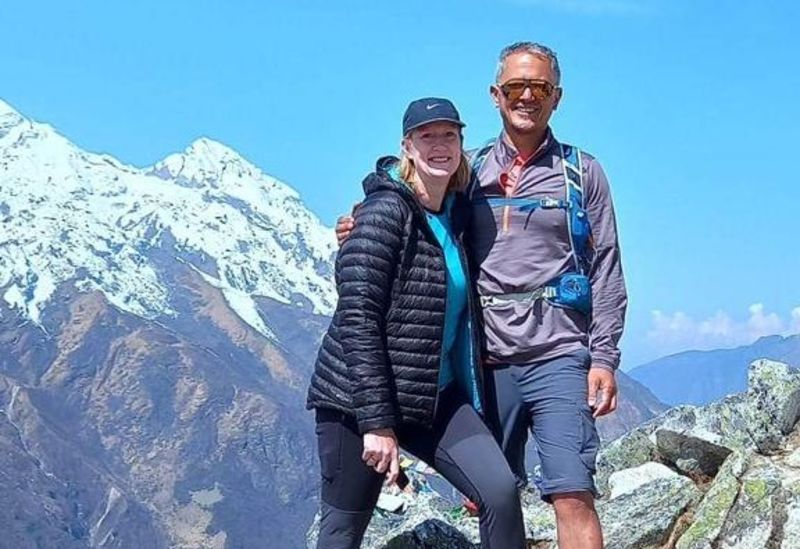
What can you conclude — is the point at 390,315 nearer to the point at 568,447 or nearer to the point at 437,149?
the point at 437,149

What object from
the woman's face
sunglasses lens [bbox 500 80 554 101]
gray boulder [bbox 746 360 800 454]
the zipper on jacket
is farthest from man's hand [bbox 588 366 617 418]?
gray boulder [bbox 746 360 800 454]

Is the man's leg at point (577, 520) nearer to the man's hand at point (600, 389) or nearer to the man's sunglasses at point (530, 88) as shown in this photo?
the man's hand at point (600, 389)

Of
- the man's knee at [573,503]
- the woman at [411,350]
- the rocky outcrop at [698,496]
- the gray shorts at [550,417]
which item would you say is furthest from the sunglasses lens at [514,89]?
the rocky outcrop at [698,496]

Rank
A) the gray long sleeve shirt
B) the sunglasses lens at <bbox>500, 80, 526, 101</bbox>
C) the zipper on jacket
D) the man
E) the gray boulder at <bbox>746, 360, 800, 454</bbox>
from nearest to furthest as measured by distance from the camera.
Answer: the zipper on jacket < the man < the gray long sleeve shirt < the sunglasses lens at <bbox>500, 80, 526, 101</bbox> < the gray boulder at <bbox>746, 360, 800, 454</bbox>

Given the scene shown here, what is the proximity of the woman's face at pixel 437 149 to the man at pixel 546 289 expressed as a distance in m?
0.55

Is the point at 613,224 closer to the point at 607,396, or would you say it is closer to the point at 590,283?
the point at 590,283

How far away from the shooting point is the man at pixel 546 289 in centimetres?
646

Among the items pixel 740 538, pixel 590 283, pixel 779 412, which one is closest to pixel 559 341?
pixel 590 283

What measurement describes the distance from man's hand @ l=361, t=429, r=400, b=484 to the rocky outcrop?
9.57 ft

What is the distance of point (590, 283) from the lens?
22.1 ft

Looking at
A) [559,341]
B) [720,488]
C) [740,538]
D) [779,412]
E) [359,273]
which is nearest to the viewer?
[359,273]

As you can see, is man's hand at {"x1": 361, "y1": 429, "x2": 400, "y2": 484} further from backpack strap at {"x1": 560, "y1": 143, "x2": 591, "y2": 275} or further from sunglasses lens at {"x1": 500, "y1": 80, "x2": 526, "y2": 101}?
sunglasses lens at {"x1": 500, "y1": 80, "x2": 526, "y2": 101}

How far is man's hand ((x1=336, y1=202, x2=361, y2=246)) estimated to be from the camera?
6677mm

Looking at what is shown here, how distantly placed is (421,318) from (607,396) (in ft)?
4.22
